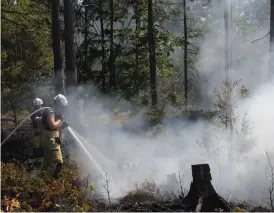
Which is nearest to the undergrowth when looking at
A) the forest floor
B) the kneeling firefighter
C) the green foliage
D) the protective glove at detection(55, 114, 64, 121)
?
the forest floor

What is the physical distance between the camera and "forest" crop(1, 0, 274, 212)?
22.8ft

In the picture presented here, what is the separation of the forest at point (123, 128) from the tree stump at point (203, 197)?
17 mm

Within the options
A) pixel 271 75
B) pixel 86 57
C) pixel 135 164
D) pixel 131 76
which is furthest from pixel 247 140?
pixel 86 57

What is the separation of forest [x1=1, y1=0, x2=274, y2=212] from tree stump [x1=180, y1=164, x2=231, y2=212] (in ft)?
0.06

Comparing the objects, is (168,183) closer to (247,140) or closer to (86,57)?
(247,140)

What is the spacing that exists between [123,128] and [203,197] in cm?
834

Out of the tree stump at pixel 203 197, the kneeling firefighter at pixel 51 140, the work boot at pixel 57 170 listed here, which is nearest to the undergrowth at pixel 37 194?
the work boot at pixel 57 170

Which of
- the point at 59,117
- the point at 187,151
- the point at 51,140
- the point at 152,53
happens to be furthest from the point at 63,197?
the point at 152,53

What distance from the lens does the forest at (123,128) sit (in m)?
6.94

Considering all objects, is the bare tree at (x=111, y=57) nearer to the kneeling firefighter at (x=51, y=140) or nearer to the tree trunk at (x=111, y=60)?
the tree trunk at (x=111, y=60)

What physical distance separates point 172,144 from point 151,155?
4.15ft

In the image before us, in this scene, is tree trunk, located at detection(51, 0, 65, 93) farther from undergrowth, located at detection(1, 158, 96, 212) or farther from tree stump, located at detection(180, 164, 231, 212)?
tree stump, located at detection(180, 164, 231, 212)

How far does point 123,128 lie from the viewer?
14.9 meters

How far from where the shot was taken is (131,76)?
21.3 metres
